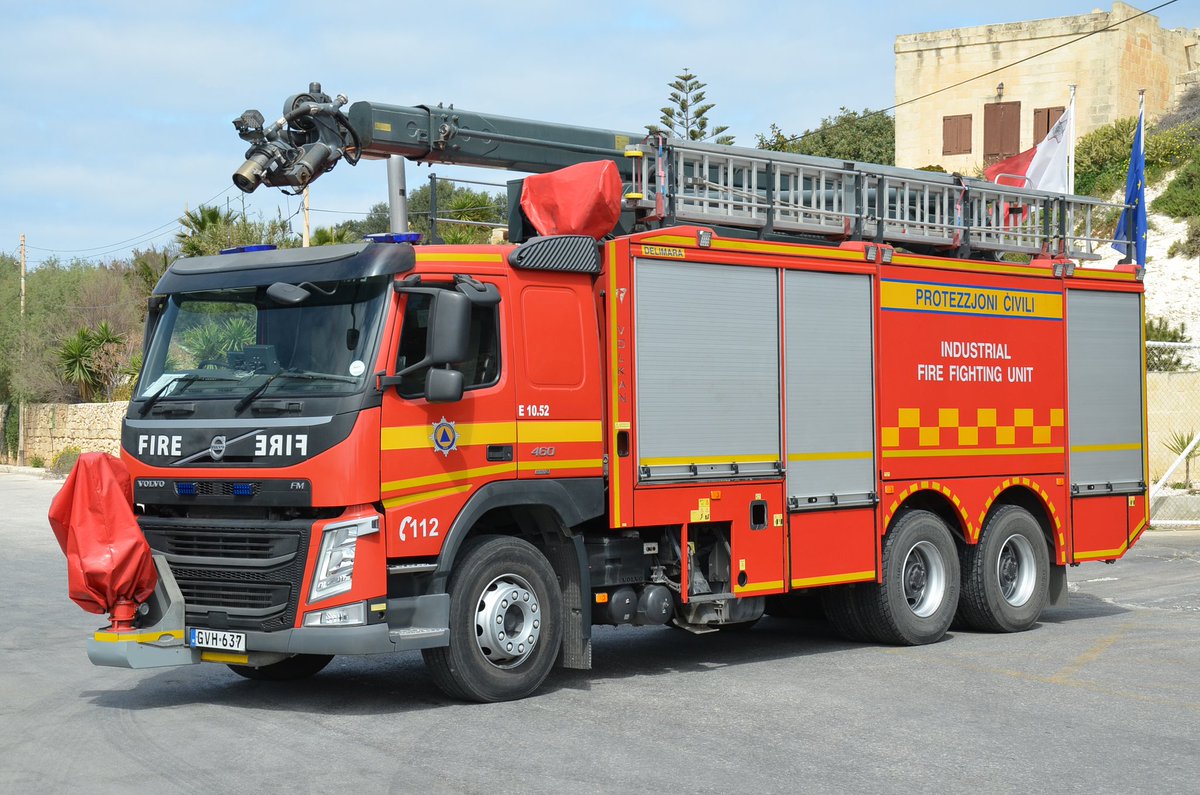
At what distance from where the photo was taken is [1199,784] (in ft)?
22.5

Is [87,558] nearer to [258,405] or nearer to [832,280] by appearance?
[258,405]

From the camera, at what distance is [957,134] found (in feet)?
172

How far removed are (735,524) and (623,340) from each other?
1.63 metres

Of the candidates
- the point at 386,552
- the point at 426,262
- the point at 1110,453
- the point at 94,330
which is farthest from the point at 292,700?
the point at 94,330

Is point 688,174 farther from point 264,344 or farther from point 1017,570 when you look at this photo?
point 1017,570

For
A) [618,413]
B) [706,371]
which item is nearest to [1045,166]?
[706,371]

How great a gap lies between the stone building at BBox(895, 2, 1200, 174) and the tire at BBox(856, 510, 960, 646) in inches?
1629

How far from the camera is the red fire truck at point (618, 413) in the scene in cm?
833

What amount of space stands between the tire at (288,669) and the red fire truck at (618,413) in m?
0.03

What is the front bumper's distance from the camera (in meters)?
8.07

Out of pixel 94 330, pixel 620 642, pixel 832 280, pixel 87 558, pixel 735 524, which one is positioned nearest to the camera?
pixel 87 558

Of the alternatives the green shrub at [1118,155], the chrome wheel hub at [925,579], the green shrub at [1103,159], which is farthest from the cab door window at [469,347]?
the green shrub at [1103,159]

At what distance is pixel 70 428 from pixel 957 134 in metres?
32.5

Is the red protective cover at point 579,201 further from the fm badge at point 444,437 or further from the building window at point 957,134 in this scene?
the building window at point 957,134
